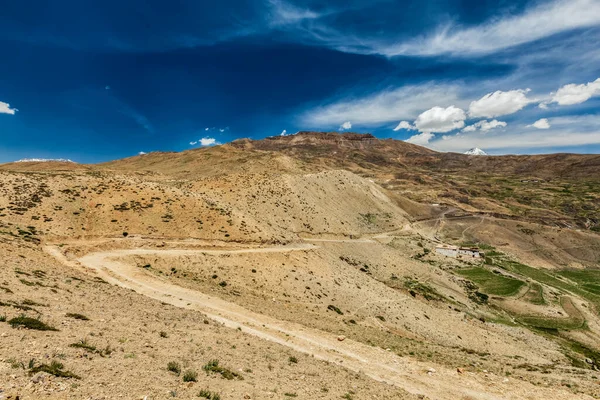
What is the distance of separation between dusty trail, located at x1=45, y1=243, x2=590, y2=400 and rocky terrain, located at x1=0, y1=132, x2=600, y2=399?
0.58ft

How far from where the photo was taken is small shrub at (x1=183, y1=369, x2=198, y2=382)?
13.2 meters

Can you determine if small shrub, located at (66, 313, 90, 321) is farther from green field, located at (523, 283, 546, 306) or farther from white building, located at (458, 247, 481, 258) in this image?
white building, located at (458, 247, 481, 258)

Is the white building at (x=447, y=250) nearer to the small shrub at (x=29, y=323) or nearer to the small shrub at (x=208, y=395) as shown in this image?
the small shrub at (x=208, y=395)

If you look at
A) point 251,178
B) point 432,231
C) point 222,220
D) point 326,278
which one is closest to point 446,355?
point 326,278

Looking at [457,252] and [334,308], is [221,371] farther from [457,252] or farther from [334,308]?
[457,252]

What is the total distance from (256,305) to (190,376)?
1969 cm

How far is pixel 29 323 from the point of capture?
13.9 metres

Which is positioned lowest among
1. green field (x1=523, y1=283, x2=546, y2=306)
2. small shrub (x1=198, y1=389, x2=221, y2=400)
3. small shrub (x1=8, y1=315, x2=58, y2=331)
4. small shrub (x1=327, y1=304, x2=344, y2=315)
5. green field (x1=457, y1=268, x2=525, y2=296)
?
green field (x1=523, y1=283, x2=546, y2=306)

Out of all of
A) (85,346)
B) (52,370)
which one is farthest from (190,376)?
(52,370)

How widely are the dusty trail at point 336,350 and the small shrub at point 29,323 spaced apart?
1337 centimetres

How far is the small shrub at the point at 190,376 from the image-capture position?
13245 mm

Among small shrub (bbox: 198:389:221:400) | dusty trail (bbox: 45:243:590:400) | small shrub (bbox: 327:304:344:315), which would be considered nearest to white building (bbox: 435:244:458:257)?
small shrub (bbox: 327:304:344:315)

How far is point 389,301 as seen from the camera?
4838 cm

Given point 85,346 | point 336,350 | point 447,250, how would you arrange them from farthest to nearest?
point 447,250
point 336,350
point 85,346
